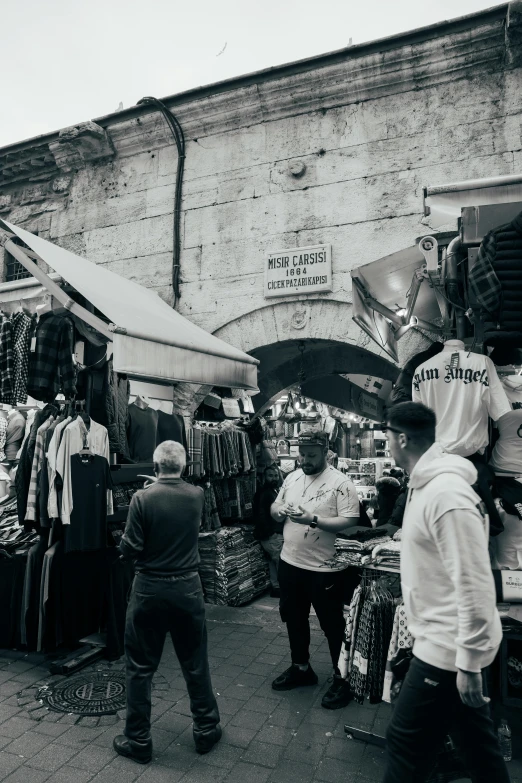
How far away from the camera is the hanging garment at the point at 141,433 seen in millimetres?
6317

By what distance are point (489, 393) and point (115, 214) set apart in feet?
21.9

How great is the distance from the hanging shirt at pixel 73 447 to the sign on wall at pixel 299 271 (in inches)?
122

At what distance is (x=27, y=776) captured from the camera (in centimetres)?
319

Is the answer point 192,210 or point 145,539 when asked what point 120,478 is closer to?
point 145,539

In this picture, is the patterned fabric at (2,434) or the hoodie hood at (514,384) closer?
the hoodie hood at (514,384)

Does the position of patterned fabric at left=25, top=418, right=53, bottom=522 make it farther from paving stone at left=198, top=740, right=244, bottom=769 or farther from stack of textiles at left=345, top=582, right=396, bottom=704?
stack of textiles at left=345, top=582, right=396, bottom=704

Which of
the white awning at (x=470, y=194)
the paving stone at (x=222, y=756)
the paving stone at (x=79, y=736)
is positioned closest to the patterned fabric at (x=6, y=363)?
the paving stone at (x=79, y=736)

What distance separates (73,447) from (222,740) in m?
2.73

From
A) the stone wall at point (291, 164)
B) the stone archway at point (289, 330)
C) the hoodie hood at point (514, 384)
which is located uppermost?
the stone wall at point (291, 164)

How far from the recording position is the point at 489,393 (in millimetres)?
3602

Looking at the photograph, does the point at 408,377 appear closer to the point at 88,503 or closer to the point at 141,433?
the point at 88,503

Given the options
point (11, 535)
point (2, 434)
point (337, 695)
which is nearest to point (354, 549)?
point (337, 695)

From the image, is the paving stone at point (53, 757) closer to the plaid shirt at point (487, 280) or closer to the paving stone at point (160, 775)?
the paving stone at point (160, 775)

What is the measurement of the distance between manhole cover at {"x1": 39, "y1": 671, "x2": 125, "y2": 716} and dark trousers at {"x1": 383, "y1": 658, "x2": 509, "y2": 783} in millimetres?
2526
